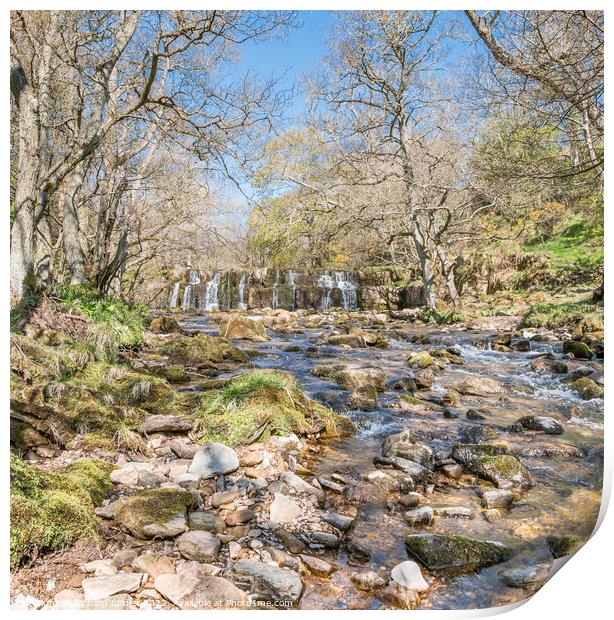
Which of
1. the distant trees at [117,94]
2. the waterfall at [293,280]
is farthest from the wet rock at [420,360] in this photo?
the waterfall at [293,280]

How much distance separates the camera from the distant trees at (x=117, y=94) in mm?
2850

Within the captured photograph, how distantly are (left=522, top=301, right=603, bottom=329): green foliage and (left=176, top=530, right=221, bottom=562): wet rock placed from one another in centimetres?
212

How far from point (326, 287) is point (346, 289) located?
0.72 metres

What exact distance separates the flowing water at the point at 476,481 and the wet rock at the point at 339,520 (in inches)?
1.6

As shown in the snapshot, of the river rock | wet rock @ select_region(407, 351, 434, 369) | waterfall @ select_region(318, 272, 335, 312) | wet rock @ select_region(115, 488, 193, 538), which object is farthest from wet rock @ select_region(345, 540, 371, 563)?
waterfall @ select_region(318, 272, 335, 312)

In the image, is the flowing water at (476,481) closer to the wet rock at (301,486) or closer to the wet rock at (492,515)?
the wet rock at (492,515)

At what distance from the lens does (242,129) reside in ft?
11.3

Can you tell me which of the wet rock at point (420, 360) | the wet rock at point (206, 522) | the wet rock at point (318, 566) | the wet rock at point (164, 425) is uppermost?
the wet rock at point (420, 360)

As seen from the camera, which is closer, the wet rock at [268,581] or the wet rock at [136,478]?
the wet rock at [268,581]

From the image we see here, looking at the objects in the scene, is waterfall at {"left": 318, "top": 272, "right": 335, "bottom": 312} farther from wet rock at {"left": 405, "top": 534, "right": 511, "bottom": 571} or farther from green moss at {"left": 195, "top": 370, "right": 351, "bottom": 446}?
wet rock at {"left": 405, "top": 534, "right": 511, "bottom": 571}

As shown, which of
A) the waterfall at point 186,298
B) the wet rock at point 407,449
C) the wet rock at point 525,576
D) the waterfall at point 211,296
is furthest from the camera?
the waterfall at point 211,296

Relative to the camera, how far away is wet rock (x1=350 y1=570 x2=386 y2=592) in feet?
4.79
